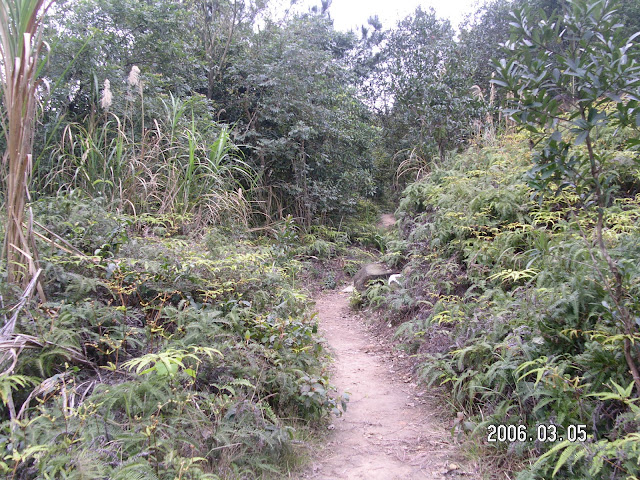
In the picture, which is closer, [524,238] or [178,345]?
[178,345]

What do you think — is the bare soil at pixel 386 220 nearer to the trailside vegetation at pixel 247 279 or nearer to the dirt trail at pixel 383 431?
the trailside vegetation at pixel 247 279

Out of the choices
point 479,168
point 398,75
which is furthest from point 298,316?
point 398,75

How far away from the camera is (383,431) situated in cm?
343

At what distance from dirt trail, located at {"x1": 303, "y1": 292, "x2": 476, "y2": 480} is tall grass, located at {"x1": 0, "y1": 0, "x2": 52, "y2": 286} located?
94.6 inches

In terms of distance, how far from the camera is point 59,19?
277 inches

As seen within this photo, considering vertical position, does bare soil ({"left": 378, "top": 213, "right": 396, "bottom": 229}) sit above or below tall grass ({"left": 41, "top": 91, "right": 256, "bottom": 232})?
below

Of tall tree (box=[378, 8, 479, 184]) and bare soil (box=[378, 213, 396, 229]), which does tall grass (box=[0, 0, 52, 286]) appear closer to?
tall tree (box=[378, 8, 479, 184])

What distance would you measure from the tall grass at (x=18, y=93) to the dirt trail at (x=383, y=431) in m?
2.40

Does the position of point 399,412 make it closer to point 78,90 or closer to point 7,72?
point 7,72

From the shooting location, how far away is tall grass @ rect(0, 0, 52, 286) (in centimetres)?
271

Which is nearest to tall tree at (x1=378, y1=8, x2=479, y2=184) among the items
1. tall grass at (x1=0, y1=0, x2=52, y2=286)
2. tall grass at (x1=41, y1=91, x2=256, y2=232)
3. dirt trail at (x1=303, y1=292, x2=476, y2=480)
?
tall grass at (x1=41, y1=91, x2=256, y2=232)

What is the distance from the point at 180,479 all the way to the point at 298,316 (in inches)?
102

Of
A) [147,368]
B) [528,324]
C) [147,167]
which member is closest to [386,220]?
[147,167]

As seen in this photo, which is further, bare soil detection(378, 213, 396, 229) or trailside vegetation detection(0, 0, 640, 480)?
bare soil detection(378, 213, 396, 229)
